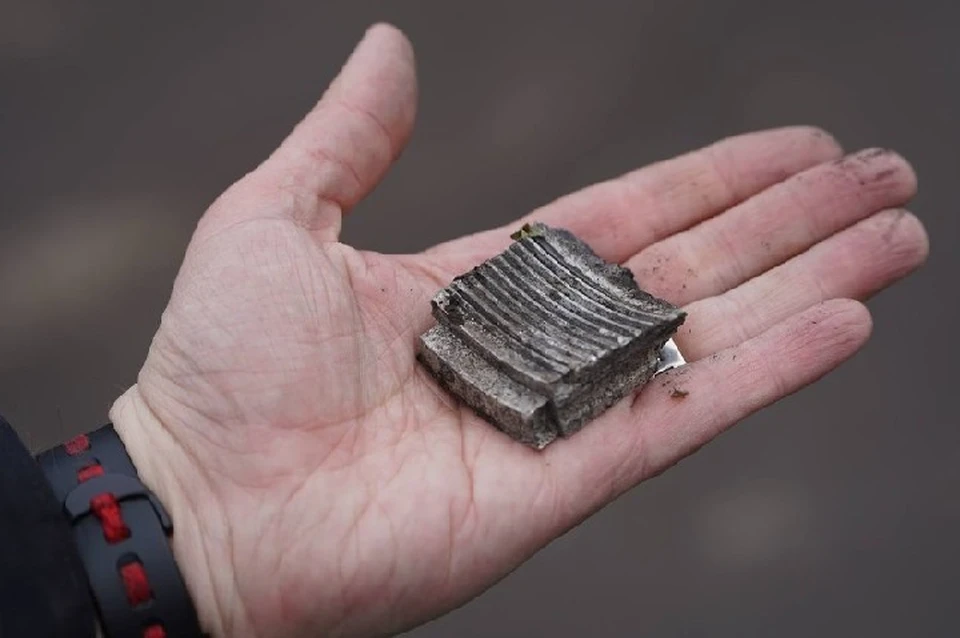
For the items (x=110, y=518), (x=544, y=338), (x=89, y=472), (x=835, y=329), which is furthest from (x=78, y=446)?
(x=835, y=329)

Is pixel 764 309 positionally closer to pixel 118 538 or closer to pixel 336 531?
pixel 336 531

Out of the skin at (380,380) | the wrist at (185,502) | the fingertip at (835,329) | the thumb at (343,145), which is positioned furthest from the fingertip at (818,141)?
the wrist at (185,502)

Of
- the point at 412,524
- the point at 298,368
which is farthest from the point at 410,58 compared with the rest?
the point at 412,524

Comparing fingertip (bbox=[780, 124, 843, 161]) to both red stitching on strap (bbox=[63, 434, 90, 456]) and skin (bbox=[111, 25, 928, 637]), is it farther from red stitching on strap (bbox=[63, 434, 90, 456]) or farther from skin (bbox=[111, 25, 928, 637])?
red stitching on strap (bbox=[63, 434, 90, 456])

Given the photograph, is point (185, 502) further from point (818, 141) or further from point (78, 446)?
point (818, 141)

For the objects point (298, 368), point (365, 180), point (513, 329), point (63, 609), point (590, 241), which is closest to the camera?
point (63, 609)

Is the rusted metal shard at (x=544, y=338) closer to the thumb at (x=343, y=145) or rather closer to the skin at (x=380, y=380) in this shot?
the skin at (x=380, y=380)
